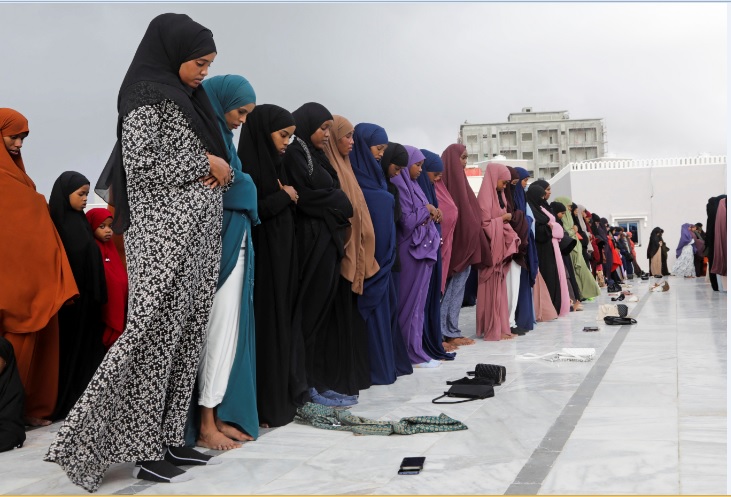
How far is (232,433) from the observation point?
3.25m

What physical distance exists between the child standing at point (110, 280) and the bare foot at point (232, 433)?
4.84 ft

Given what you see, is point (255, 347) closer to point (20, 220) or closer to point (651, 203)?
point (20, 220)

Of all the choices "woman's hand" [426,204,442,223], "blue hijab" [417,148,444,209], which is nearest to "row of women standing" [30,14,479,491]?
"woman's hand" [426,204,442,223]

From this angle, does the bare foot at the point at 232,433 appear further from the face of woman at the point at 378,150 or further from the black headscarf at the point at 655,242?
the black headscarf at the point at 655,242

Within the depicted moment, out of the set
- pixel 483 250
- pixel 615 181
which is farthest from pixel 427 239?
pixel 615 181

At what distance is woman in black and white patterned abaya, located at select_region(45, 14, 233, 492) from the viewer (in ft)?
8.72

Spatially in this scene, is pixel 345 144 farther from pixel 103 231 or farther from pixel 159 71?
pixel 159 71

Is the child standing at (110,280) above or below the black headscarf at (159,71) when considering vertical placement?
below

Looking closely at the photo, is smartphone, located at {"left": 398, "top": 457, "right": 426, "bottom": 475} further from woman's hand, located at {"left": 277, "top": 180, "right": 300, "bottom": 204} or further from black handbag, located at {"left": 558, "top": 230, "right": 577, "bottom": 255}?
black handbag, located at {"left": 558, "top": 230, "right": 577, "bottom": 255}

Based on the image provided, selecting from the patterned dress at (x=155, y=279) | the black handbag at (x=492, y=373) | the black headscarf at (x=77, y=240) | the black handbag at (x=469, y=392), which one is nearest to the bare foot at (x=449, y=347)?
the black handbag at (x=492, y=373)

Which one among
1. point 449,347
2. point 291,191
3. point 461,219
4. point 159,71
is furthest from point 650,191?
point 159,71

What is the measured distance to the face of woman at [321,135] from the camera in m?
4.21

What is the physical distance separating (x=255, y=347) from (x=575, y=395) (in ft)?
5.62

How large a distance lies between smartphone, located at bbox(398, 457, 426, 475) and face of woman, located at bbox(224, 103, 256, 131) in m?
1.59
